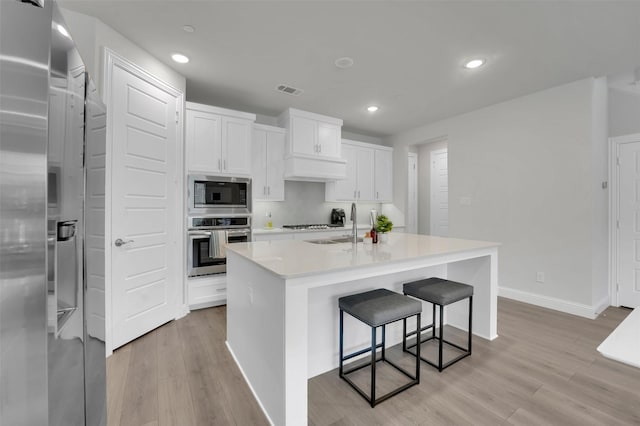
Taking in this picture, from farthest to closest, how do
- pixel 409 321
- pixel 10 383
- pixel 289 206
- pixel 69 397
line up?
1. pixel 289 206
2. pixel 409 321
3. pixel 69 397
4. pixel 10 383

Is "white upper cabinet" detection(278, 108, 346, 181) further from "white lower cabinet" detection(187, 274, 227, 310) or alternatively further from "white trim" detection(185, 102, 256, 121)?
"white lower cabinet" detection(187, 274, 227, 310)

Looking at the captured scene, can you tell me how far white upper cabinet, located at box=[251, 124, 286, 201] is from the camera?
151 inches

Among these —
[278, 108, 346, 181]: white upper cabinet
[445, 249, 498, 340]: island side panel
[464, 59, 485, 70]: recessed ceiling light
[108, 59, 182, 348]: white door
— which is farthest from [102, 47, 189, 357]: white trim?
[464, 59, 485, 70]: recessed ceiling light

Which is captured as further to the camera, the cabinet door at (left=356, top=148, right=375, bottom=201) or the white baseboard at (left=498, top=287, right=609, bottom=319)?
the cabinet door at (left=356, top=148, right=375, bottom=201)

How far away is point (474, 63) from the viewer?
2.72m

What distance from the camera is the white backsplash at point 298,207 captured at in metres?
4.25

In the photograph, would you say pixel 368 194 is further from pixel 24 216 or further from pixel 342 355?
pixel 24 216

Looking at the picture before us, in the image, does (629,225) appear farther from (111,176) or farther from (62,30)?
(111,176)

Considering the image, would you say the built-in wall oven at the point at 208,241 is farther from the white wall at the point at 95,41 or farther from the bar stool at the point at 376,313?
the bar stool at the point at 376,313

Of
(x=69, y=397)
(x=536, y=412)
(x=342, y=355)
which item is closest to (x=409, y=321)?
(x=342, y=355)

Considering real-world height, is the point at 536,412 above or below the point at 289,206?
below

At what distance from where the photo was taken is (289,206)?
450 cm

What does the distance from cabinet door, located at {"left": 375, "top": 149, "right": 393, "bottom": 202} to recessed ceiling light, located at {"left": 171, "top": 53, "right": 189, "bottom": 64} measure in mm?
3477

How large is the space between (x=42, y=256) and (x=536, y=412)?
2.37 metres
